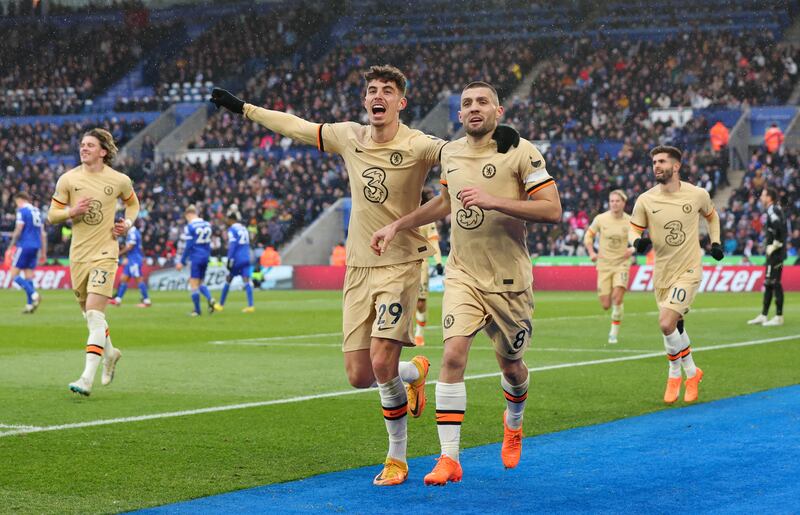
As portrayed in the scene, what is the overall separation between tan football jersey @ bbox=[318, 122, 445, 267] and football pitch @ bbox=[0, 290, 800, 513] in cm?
138

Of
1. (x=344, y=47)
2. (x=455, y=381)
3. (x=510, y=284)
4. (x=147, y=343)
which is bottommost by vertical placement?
(x=147, y=343)

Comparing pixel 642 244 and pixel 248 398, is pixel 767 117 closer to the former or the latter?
pixel 642 244

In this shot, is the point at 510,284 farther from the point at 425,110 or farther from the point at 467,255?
the point at 425,110

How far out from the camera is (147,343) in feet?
59.0

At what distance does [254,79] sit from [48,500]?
166ft

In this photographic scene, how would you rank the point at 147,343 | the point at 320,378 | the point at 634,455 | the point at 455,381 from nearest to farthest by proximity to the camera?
the point at 455,381 < the point at 634,455 < the point at 320,378 < the point at 147,343

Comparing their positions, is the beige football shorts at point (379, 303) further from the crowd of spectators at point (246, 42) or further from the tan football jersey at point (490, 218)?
the crowd of spectators at point (246, 42)

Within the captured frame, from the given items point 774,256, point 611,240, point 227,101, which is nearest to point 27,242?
point 611,240

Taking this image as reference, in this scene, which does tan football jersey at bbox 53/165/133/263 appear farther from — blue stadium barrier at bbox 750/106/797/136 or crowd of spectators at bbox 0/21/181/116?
crowd of spectators at bbox 0/21/181/116

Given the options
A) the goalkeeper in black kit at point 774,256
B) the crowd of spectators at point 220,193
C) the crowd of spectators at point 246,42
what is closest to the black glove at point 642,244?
the goalkeeper in black kit at point 774,256

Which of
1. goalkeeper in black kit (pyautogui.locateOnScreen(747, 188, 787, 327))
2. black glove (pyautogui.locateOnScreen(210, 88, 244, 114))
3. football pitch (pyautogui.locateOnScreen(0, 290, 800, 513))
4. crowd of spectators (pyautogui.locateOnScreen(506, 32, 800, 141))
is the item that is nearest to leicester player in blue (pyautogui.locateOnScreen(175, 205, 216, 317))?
football pitch (pyautogui.locateOnScreen(0, 290, 800, 513))

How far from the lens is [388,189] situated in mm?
7223

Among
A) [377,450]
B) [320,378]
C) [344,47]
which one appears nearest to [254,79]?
[344,47]

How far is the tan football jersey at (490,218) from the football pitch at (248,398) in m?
1.40
